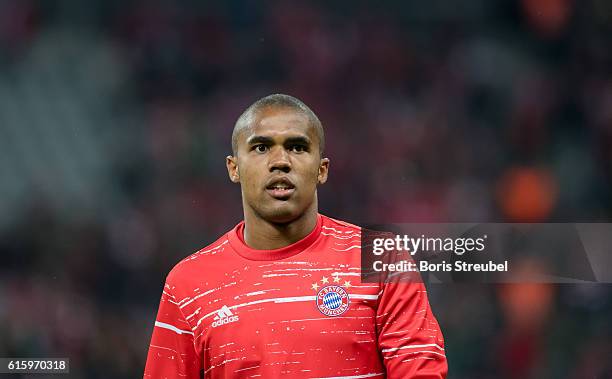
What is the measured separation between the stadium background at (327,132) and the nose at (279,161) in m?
2.42

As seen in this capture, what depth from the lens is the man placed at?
2.76 meters

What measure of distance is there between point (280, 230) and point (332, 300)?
318 millimetres

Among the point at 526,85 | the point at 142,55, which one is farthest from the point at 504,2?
the point at 142,55

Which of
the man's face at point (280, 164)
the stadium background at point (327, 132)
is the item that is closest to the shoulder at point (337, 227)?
the man's face at point (280, 164)

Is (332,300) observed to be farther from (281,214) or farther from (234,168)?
(234,168)

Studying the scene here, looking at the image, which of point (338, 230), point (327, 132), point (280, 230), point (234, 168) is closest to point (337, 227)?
point (338, 230)

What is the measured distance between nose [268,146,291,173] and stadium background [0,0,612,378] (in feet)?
7.94

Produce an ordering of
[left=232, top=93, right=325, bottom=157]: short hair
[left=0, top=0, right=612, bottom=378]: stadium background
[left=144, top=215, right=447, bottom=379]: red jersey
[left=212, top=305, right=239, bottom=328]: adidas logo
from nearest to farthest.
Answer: [left=144, top=215, right=447, bottom=379]: red jersey
[left=212, top=305, right=239, bottom=328]: adidas logo
[left=232, top=93, right=325, bottom=157]: short hair
[left=0, top=0, right=612, bottom=378]: stadium background

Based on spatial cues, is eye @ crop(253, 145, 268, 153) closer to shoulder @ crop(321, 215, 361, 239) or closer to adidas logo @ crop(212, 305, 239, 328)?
shoulder @ crop(321, 215, 361, 239)

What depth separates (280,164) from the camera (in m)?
2.91

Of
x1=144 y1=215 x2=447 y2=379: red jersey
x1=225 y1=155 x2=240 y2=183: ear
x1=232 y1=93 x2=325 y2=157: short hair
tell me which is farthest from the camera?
x1=225 y1=155 x2=240 y2=183: ear

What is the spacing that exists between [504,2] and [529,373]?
7.66 ft

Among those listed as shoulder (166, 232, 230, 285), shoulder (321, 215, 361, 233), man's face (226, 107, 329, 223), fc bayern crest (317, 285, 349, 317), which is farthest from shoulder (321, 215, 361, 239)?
Answer: shoulder (166, 232, 230, 285)

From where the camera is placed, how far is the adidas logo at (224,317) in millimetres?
2879
